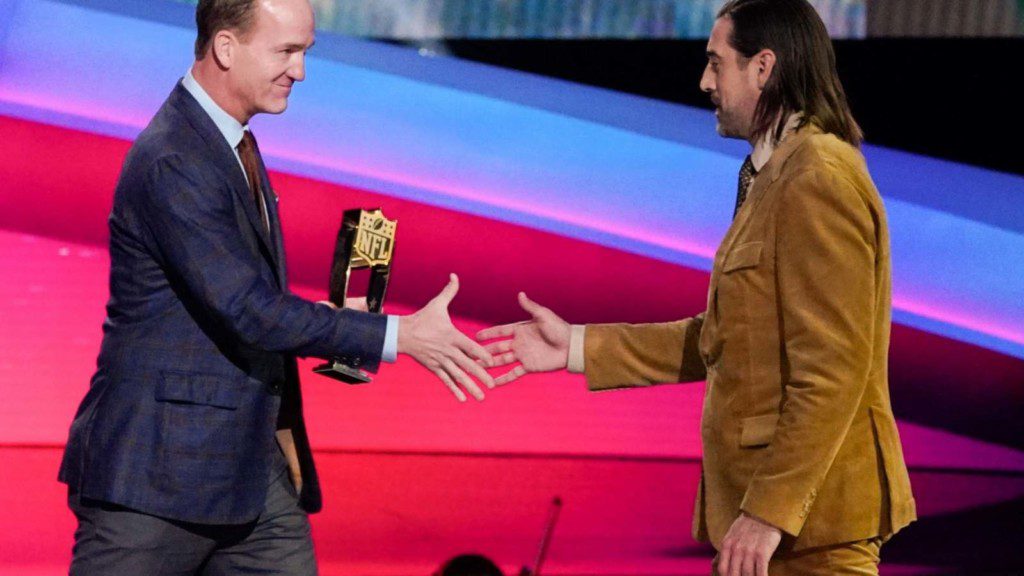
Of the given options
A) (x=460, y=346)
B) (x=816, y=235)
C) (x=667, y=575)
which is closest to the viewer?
(x=816, y=235)

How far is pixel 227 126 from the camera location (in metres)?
2.21

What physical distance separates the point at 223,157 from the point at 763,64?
85 cm

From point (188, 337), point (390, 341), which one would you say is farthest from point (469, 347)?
point (188, 337)

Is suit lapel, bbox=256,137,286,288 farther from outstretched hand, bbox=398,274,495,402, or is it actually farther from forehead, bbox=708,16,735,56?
forehead, bbox=708,16,735,56

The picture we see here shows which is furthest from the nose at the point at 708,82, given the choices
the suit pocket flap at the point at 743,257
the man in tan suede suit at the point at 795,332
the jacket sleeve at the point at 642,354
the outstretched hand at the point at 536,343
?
the outstretched hand at the point at 536,343

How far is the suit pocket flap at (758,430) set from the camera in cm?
195

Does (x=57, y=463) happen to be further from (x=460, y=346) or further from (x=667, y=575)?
(x=460, y=346)

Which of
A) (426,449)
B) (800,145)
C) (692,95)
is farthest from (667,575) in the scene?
(800,145)

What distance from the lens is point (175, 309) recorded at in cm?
211

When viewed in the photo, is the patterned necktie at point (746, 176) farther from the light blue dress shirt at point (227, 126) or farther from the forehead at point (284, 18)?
the forehead at point (284, 18)

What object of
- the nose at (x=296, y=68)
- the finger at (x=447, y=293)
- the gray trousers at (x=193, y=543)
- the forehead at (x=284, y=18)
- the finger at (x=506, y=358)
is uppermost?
the forehead at (x=284, y=18)

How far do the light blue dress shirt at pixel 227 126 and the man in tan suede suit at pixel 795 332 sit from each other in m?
0.50

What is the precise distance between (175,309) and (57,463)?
2.24 m

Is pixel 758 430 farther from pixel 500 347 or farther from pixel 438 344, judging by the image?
pixel 500 347
